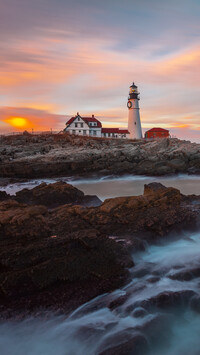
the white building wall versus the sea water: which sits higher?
the white building wall

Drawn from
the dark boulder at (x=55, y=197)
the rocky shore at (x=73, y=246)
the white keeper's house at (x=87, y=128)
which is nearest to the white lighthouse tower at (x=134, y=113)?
the white keeper's house at (x=87, y=128)

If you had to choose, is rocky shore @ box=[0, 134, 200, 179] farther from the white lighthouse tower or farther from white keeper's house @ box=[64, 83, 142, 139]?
the white lighthouse tower

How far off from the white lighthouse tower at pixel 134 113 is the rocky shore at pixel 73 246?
135ft

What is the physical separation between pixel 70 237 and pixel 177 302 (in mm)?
1975

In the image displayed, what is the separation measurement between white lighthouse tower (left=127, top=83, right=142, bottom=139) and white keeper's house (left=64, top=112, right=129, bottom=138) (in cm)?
157

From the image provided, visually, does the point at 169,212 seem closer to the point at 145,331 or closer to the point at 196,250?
the point at 196,250

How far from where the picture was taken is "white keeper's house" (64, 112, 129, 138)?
4581 cm

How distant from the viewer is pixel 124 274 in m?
4.39

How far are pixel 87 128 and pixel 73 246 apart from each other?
42.8 meters

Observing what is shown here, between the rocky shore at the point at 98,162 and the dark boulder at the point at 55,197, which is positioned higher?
the rocky shore at the point at 98,162

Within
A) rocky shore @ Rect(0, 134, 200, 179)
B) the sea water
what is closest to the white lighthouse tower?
rocky shore @ Rect(0, 134, 200, 179)

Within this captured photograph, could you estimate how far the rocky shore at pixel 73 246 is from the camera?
12.5 ft

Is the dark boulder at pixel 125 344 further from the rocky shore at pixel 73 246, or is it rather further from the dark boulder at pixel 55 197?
the dark boulder at pixel 55 197

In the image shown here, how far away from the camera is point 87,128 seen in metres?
46.2
